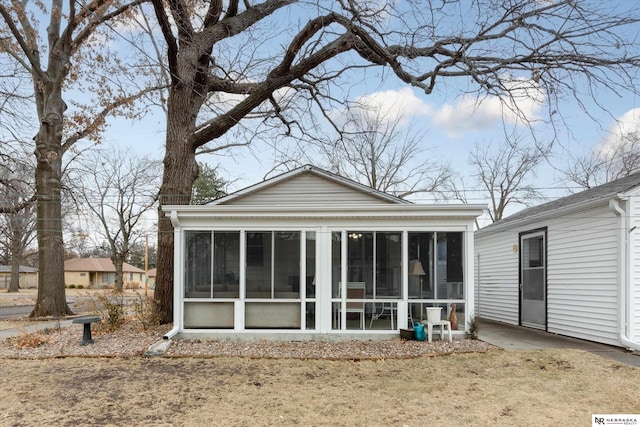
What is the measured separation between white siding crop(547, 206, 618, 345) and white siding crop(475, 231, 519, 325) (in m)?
1.62

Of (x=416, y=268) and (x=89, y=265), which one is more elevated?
(x=416, y=268)

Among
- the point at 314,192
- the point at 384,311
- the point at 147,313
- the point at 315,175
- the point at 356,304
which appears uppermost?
the point at 315,175

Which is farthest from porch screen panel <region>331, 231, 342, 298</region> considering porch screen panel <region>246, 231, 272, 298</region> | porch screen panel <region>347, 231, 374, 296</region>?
porch screen panel <region>246, 231, 272, 298</region>

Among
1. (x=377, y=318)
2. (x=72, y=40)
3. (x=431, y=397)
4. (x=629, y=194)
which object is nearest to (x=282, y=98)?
(x=72, y=40)

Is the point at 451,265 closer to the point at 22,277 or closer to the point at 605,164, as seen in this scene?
the point at 605,164

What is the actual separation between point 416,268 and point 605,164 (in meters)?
21.2

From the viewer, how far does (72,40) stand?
13766 millimetres

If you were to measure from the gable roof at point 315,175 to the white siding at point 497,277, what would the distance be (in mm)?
3339

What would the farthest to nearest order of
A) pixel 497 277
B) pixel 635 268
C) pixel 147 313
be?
pixel 497 277 < pixel 147 313 < pixel 635 268

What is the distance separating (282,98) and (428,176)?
1475 centimetres

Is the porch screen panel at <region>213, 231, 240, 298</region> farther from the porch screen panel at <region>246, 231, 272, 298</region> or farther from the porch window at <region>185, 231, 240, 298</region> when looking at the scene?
the porch screen panel at <region>246, 231, 272, 298</region>

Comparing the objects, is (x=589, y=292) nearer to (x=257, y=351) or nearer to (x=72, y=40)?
(x=257, y=351)

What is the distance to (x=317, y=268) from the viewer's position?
8.47 metres

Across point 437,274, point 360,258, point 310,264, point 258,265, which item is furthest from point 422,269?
point 258,265
